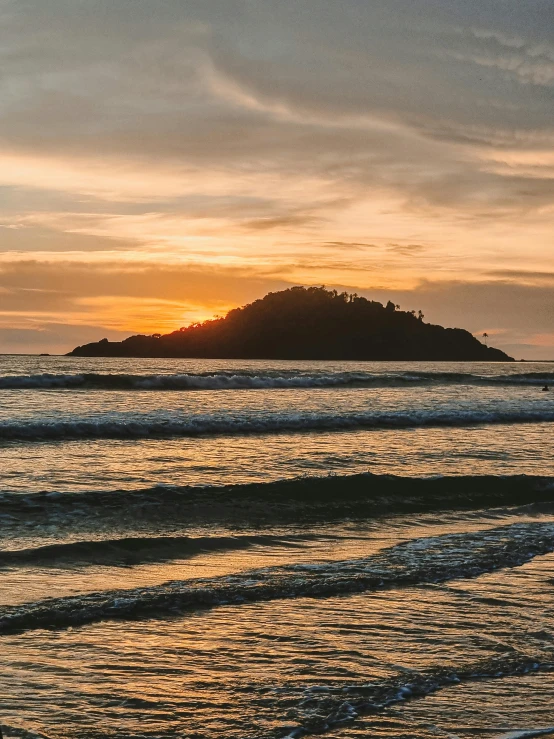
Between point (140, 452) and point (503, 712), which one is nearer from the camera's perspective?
point (503, 712)

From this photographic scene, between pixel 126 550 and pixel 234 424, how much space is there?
591 inches

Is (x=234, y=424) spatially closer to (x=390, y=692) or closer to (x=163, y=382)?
(x=390, y=692)

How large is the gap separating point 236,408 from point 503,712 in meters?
26.7

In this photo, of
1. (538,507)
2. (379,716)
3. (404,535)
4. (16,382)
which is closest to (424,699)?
(379,716)

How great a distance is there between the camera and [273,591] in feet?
26.2

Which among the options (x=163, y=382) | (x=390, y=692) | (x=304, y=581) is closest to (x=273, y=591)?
(x=304, y=581)

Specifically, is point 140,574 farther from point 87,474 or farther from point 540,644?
point 87,474

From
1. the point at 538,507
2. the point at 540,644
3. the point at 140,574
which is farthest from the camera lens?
the point at 538,507

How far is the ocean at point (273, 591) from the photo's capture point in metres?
5.30

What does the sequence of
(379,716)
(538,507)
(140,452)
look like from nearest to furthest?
(379,716) < (538,507) < (140,452)

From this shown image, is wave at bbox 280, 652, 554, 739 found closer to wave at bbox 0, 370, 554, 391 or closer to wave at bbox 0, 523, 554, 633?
wave at bbox 0, 523, 554, 633

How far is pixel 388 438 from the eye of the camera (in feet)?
77.5

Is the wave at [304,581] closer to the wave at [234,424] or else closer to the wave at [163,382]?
the wave at [234,424]

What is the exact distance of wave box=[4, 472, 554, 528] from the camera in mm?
11977
